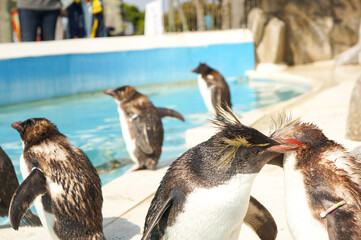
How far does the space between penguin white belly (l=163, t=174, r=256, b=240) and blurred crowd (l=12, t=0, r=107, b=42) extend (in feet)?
26.9

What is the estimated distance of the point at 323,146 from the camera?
212 cm

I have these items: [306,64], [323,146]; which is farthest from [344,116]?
[306,64]

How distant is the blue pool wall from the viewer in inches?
396

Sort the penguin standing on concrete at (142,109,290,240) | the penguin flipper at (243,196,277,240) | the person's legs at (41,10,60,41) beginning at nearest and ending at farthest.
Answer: the penguin standing on concrete at (142,109,290,240) < the penguin flipper at (243,196,277,240) < the person's legs at (41,10,60,41)

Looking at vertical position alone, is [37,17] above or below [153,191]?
above

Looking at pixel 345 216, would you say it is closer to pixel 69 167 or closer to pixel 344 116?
pixel 69 167

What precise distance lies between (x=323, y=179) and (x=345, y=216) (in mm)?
182

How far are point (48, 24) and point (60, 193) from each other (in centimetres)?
802

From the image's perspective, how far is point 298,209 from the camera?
2070mm

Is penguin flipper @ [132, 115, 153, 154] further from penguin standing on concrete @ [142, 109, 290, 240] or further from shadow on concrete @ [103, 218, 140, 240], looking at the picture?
penguin standing on concrete @ [142, 109, 290, 240]

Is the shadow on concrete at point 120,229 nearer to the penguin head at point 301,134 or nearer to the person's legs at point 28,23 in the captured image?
the penguin head at point 301,134

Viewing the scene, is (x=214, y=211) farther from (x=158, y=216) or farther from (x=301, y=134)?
(x=301, y=134)

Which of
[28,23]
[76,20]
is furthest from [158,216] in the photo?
[76,20]

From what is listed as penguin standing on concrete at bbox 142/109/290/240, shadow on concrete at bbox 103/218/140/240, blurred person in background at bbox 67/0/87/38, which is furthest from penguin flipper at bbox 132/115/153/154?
blurred person in background at bbox 67/0/87/38
